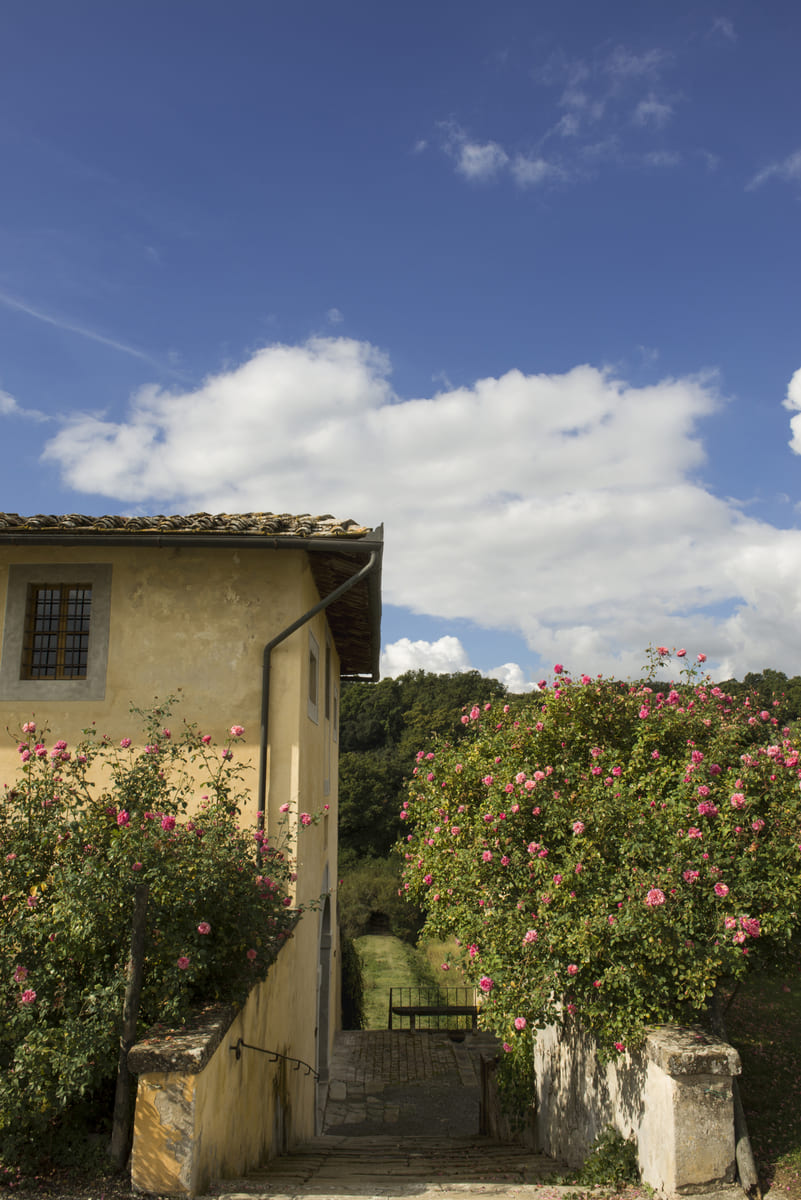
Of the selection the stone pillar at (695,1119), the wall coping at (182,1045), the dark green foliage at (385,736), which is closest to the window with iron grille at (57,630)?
the wall coping at (182,1045)

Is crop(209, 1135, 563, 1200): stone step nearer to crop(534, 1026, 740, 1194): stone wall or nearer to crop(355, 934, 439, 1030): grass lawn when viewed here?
crop(534, 1026, 740, 1194): stone wall

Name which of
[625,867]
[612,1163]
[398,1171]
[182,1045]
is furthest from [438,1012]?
[182,1045]

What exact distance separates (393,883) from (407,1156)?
91.8 feet

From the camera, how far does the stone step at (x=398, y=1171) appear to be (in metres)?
4.76

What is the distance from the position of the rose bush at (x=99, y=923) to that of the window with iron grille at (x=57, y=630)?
2.91m

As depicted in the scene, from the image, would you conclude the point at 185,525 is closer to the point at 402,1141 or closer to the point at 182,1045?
the point at 182,1045

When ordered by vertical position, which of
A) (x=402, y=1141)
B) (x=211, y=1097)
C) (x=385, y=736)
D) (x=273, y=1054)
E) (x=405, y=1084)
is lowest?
(x=405, y=1084)

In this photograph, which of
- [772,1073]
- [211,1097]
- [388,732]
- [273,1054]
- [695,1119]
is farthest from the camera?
[388,732]

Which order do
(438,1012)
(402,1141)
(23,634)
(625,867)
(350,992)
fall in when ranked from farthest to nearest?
1. (350,992)
2. (438,1012)
3. (402,1141)
4. (23,634)
5. (625,867)

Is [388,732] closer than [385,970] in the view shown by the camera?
No

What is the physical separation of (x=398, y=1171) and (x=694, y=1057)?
3.24 m

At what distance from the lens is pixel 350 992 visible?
19.3m

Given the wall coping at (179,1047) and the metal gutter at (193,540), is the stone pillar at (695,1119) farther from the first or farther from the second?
the metal gutter at (193,540)

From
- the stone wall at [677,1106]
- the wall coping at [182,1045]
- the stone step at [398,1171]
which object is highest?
the wall coping at [182,1045]
